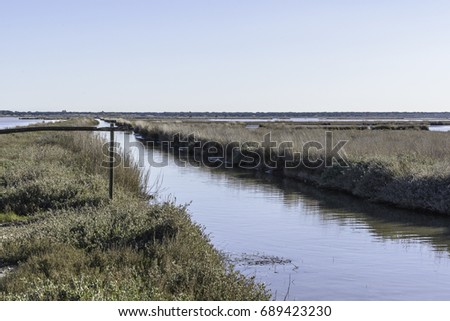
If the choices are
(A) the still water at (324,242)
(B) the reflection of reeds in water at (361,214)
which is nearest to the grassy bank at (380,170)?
(B) the reflection of reeds in water at (361,214)

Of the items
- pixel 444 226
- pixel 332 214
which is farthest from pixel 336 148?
pixel 444 226

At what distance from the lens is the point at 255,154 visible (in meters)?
34.6

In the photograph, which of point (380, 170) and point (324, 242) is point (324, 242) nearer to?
point (324, 242)

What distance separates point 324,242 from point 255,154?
20.1m

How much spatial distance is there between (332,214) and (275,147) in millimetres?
14221

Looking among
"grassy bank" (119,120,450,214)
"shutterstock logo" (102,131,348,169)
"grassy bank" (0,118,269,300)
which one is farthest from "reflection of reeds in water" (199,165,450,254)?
"grassy bank" (0,118,269,300)

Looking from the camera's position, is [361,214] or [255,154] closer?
[361,214]

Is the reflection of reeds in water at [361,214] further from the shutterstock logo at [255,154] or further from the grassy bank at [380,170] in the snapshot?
the shutterstock logo at [255,154]

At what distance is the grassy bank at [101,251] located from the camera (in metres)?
7.18

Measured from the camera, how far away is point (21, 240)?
10.1m

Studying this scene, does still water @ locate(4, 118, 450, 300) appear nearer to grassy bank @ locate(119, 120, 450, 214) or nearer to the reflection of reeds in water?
the reflection of reeds in water

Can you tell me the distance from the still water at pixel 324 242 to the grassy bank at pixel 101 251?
1.51 m

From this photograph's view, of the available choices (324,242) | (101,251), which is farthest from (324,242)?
(101,251)
